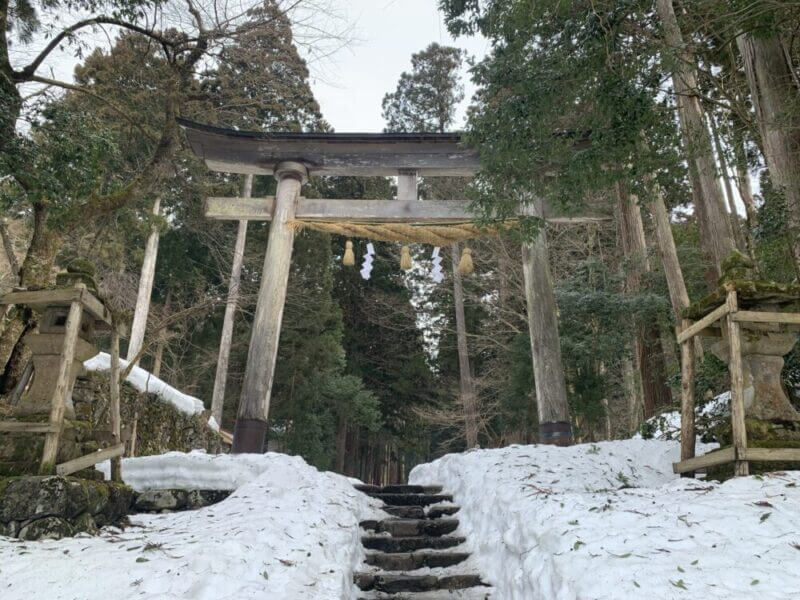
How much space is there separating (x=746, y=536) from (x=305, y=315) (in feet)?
49.9

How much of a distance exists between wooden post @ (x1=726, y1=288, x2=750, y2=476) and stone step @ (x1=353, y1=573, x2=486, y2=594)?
6.81ft

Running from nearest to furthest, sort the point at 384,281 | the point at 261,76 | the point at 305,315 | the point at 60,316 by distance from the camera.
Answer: the point at 60,316 → the point at 261,76 → the point at 305,315 → the point at 384,281

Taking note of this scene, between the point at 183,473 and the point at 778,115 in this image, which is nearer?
the point at 778,115

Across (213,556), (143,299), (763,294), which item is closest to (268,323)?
(213,556)

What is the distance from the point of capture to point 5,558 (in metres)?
3.24

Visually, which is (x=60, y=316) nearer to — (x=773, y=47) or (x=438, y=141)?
(x=438, y=141)

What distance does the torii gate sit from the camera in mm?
8000

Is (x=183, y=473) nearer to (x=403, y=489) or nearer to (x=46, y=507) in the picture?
(x=46, y=507)

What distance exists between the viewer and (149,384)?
941 cm

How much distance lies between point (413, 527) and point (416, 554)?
66 centimetres

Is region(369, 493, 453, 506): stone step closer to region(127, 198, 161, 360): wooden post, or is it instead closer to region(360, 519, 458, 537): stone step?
region(360, 519, 458, 537): stone step

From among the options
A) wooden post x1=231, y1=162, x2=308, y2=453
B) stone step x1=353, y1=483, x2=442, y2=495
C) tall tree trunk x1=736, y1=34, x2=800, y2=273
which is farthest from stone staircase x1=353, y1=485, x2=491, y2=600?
tall tree trunk x1=736, y1=34, x2=800, y2=273

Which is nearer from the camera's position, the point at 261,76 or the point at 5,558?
the point at 5,558

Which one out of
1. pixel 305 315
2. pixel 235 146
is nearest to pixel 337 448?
pixel 305 315
